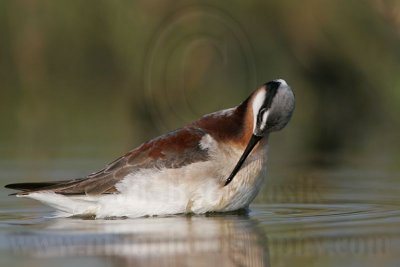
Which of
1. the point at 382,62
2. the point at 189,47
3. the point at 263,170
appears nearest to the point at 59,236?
the point at 263,170

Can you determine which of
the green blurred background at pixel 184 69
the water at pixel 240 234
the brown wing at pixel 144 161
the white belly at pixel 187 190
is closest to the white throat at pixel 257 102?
the white belly at pixel 187 190

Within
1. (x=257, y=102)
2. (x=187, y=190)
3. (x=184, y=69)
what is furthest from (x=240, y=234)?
(x=184, y=69)

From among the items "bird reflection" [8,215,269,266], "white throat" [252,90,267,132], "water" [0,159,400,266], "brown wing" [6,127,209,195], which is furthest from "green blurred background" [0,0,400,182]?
"bird reflection" [8,215,269,266]

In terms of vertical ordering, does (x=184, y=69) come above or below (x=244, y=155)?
above

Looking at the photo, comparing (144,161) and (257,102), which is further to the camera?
(144,161)

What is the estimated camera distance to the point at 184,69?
27.3 m

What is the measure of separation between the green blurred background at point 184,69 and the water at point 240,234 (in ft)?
14.3

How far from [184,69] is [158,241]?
52.7ft

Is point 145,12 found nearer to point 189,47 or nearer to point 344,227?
point 189,47

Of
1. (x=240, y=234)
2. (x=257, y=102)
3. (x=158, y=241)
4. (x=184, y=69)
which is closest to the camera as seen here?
(x=158, y=241)

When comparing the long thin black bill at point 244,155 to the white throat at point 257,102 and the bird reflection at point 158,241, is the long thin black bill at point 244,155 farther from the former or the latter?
the bird reflection at point 158,241

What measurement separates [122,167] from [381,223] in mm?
3017

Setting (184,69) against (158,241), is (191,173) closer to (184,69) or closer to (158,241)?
(158,241)

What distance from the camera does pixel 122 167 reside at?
532 inches
